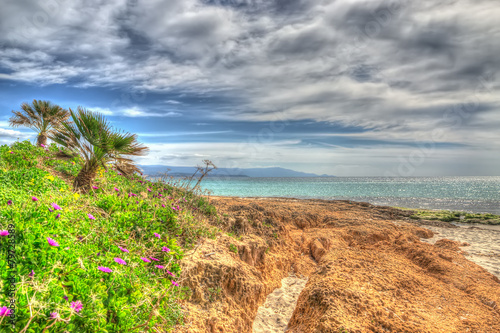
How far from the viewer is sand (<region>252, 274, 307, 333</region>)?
444 cm

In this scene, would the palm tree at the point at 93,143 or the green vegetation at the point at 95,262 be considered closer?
the green vegetation at the point at 95,262

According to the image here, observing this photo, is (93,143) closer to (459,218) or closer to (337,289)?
(337,289)

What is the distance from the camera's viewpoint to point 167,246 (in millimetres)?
4113

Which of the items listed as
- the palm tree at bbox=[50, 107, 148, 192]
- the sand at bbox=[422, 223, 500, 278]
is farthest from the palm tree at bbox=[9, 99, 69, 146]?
the sand at bbox=[422, 223, 500, 278]

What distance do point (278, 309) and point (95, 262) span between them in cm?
338

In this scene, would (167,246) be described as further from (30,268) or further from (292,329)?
(292,329)

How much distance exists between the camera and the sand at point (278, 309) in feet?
14.6

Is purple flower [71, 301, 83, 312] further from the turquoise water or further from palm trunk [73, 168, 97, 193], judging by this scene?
palm trunk [73, 168, 97, 193]

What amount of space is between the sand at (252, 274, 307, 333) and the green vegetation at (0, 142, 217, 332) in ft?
5.47

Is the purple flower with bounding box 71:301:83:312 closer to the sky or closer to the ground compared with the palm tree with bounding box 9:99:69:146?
closer to the ground

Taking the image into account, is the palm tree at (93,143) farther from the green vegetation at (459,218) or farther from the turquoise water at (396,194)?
Result: the green vegetation at (459,218)

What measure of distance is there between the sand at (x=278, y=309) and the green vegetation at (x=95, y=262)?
167cm

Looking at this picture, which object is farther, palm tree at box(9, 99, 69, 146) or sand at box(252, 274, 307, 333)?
palm tree at box(9, 99, 69, 146)

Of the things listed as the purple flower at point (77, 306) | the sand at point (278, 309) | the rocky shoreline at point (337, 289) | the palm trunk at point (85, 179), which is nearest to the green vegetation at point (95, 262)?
the purple flower at point (77, 306)
